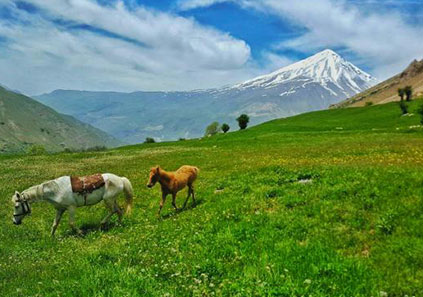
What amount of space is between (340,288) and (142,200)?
15990 millimetres

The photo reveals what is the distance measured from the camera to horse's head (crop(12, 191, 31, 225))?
51.6 feet

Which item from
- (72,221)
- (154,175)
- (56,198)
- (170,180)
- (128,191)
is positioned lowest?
(72,221)

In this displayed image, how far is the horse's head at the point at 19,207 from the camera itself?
15.7 meters

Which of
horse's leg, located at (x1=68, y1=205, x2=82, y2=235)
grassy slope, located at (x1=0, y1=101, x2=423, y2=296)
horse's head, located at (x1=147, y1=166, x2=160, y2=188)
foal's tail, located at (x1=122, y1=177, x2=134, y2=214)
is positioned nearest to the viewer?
grassy slope, located at (x1=0, y1=101, x2=423, y2=296)

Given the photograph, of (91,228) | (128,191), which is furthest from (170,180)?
(91,228)

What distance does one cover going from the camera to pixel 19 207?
51.9 feet

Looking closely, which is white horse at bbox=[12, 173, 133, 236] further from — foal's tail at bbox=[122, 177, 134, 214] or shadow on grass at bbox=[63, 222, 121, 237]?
foal's tail at bbox=[122, 177, 134, 214]

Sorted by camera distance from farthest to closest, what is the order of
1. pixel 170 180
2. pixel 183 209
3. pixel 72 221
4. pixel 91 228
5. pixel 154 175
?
pixel 183 209, pixel 170 180, pixel 91 228, pixel 154 175, pixel 72 221

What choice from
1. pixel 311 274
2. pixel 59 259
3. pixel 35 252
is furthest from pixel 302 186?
pixel 35 252

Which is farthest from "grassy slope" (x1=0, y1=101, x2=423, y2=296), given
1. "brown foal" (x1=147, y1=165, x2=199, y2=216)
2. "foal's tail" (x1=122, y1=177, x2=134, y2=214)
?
"brown foal" (x1=147, y1=165, x2=199, y2=216)

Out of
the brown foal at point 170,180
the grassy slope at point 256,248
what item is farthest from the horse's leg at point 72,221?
the brown foal at point 170,180

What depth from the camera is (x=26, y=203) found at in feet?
52.4

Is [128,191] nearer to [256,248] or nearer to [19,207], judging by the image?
[19,207]

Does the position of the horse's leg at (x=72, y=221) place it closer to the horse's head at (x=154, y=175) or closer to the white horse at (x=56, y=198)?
the white horse at (x=56, y=198)
